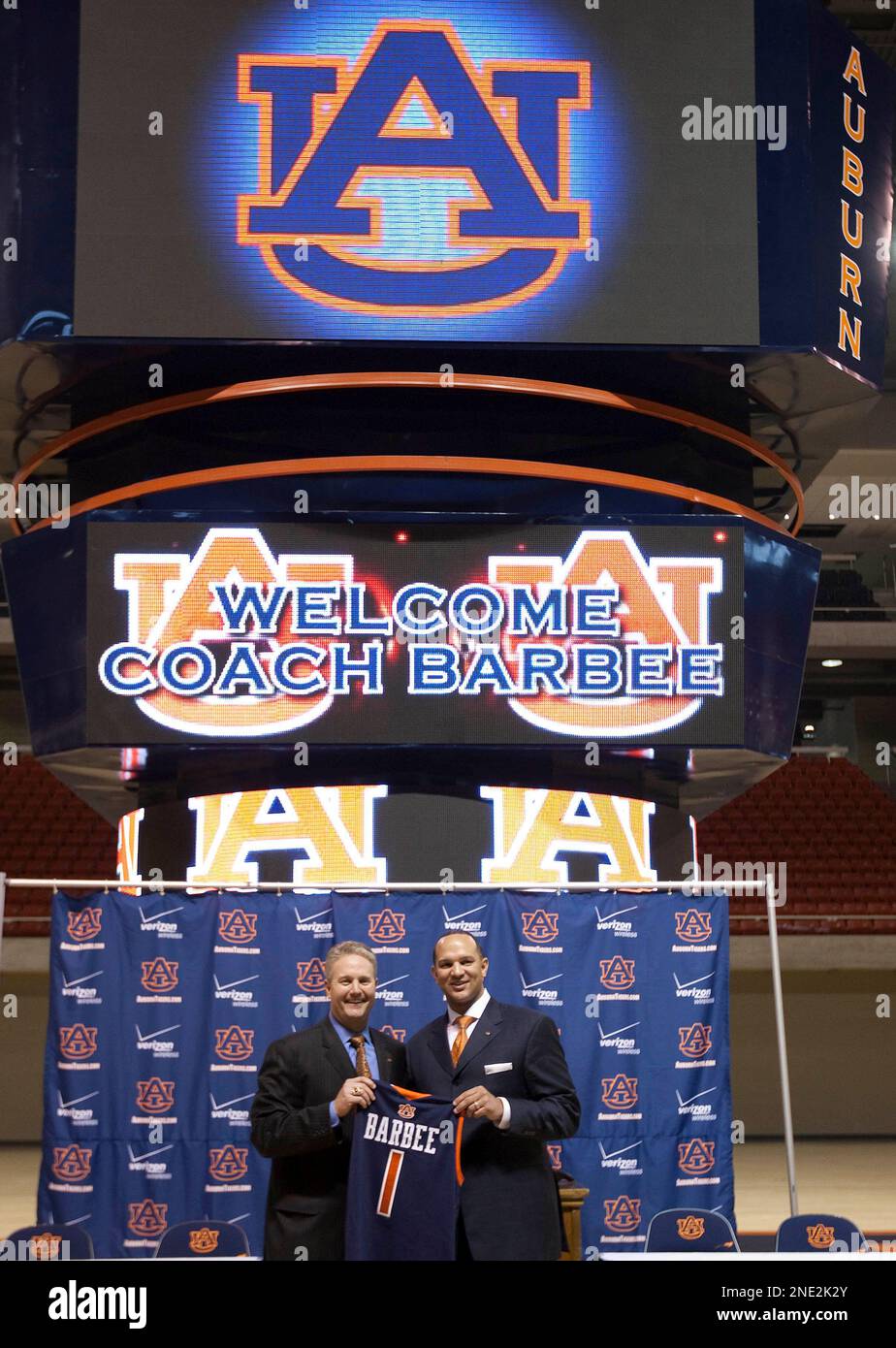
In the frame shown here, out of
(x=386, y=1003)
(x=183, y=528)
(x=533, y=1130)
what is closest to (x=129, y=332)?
(x=183, y=528)

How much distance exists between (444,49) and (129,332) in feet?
9.60

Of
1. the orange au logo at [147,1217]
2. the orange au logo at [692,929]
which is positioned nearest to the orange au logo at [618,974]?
the orange au logo at [692,929]

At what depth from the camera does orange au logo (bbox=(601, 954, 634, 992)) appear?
1008 centimetres

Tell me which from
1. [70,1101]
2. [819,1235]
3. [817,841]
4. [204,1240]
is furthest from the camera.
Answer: [817,841]

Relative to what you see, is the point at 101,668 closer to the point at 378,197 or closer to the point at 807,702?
the point at 378,197

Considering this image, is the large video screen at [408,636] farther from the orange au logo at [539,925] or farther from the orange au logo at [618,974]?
the orange au logo at [618,974]

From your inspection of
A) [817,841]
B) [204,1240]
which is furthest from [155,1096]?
[817,841]

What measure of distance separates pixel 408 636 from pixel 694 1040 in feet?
10.9

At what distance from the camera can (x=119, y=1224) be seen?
9.75 m

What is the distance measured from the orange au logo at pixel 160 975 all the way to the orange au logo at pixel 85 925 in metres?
0.34

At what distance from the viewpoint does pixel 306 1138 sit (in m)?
6.87

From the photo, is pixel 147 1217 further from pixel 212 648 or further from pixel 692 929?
pixel 212 648

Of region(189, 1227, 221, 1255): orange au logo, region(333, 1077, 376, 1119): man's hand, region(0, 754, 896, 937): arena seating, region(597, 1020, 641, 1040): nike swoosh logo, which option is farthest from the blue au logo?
region(0, 754, 896, 937): arena seating

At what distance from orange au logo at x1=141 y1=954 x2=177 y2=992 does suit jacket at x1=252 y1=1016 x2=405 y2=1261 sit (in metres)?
2.76
